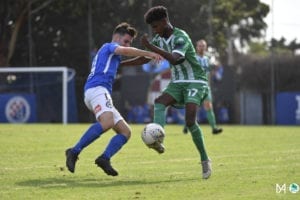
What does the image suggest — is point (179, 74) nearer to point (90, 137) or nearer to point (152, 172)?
point (152, 172)

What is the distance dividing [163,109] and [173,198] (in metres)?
2.68

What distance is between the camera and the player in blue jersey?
1016 cm

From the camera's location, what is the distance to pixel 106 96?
10.3 metres

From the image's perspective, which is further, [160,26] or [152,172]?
[152,172]

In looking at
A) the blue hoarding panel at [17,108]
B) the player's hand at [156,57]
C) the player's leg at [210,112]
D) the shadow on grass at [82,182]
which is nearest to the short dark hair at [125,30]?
the player's hand at [156,57]

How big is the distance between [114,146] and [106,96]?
0.68 metres

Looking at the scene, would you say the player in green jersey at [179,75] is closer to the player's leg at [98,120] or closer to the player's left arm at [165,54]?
the player's left arm at [165,54]

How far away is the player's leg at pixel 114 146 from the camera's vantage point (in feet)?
32.4

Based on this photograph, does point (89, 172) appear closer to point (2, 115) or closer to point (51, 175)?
point (51, 175)

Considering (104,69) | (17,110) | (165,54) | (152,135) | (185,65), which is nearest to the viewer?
(152,135)

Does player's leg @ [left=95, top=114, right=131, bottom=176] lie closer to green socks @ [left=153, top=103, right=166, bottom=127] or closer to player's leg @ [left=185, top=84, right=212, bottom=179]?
green socks @ [left=153, top=103, right=166, bottom=127]

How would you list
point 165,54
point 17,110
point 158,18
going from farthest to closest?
1. point 17,110
2. point 158,18
3. point 165,54

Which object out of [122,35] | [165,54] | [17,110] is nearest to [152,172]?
[165,54]

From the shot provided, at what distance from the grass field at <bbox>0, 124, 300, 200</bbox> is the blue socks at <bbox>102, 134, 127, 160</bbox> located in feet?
1.04
